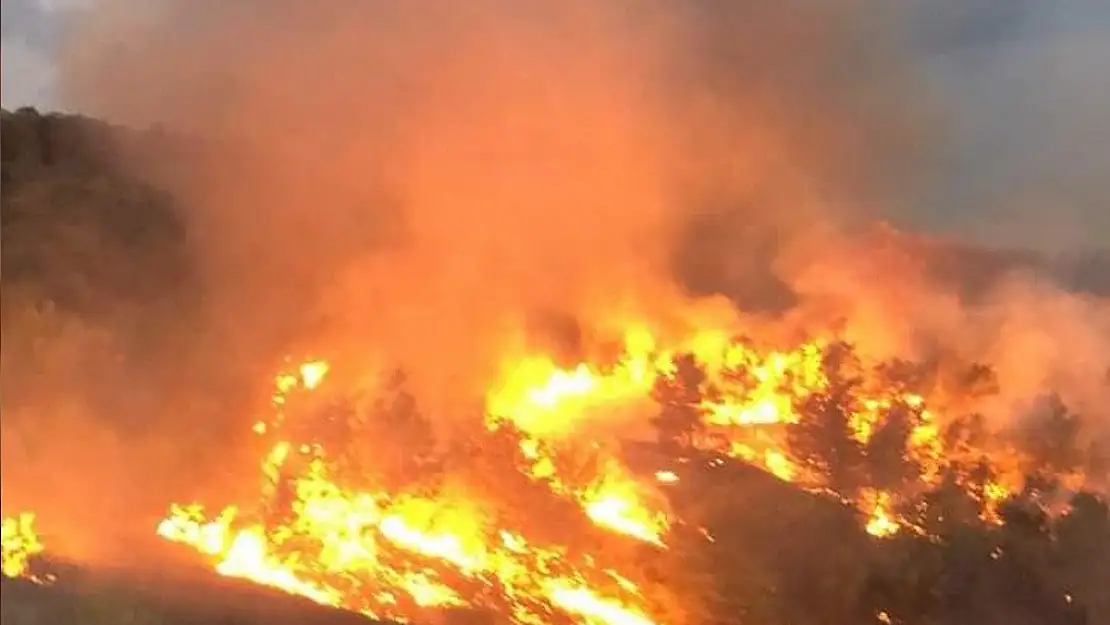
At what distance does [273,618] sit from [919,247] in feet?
8.70

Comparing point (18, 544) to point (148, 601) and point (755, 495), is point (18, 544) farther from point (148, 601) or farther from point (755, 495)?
point (755, 495)

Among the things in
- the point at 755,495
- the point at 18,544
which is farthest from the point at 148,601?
the point at 755,495

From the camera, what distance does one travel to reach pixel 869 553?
3016mm

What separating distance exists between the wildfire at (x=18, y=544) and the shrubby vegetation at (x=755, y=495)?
48 cm

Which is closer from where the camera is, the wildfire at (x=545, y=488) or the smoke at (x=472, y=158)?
the wildfire at (x=545, y=488)

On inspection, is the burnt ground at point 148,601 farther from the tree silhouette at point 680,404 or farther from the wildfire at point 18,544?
the tree silhouette at point 680,404

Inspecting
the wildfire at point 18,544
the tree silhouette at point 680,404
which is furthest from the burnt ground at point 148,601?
the tree silhouette at point 680,404

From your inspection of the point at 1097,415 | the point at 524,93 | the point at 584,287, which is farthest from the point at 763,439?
the point at 524,93

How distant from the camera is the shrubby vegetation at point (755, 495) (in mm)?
2750

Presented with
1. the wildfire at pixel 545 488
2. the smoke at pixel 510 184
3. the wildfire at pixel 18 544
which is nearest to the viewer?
the wildfire at pixel 18 544

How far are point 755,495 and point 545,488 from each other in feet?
1.89

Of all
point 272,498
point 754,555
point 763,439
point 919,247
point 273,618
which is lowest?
point 273,618

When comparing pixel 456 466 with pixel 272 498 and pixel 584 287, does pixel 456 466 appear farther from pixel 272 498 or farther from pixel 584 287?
pixel 584 287

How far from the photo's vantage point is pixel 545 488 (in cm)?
316
